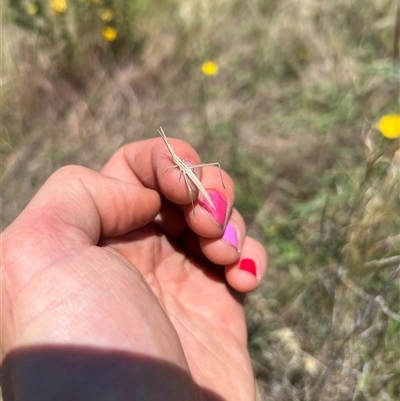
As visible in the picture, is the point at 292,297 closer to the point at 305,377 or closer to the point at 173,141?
the point at 305,377

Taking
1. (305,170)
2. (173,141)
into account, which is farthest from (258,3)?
(173,141)

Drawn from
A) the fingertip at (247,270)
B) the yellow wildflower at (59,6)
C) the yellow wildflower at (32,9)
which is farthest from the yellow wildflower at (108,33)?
the fingertip at (247,270)

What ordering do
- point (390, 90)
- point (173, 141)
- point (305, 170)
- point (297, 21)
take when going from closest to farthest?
1. point (173, 141)
2. point (305, 170)
3. point (390, 90)
4. point (297, 21)

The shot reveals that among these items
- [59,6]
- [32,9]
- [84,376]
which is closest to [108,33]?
[59,6]

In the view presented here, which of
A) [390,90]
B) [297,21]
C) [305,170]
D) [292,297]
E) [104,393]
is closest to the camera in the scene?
[104,393]

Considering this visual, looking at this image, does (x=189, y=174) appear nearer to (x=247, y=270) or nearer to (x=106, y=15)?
(x=247, y=270)

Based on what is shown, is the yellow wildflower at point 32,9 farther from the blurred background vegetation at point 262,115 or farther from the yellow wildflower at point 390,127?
the yellow wildflower at point 390,127
